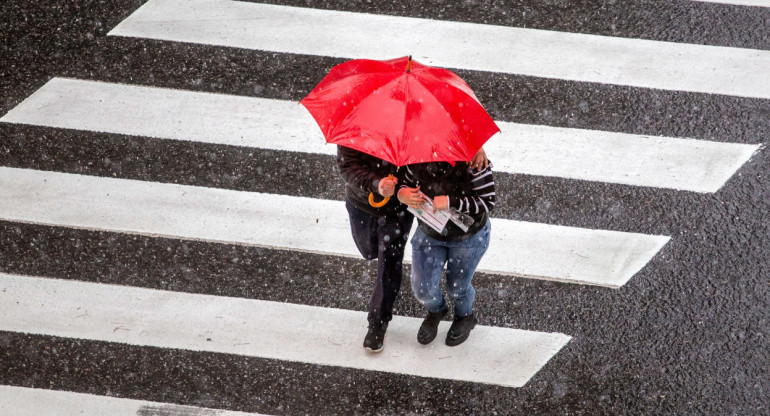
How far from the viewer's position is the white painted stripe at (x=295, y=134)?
5.27m

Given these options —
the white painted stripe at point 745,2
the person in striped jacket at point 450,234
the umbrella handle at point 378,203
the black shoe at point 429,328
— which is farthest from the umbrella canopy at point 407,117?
the white painted stripe at point 745,2

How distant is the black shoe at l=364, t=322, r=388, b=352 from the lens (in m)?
4.47

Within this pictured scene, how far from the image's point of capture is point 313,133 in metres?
5.50

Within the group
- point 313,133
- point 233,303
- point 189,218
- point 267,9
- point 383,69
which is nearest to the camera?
point 383,69

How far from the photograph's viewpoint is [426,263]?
3.98 metres

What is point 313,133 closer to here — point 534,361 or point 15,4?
point 534,361

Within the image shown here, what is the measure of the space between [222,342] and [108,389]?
697 millimetres

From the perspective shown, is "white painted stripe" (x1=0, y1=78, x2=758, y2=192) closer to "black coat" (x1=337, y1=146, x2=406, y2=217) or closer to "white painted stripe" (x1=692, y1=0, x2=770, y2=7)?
"white painted stripe" (x1=692, y1=0, x2=770, y2=7)

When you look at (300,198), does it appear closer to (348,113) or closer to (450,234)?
(450,234)

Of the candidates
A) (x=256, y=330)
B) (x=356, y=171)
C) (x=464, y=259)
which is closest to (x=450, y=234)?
(x=464, y=259)

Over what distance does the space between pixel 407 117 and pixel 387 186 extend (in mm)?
350

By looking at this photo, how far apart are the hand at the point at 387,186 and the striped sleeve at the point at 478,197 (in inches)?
10.8

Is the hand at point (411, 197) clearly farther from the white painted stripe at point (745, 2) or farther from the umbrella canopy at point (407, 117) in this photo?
the white painted stripe at point (745, 2)

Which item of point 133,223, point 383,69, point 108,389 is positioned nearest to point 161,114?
point 133,223
